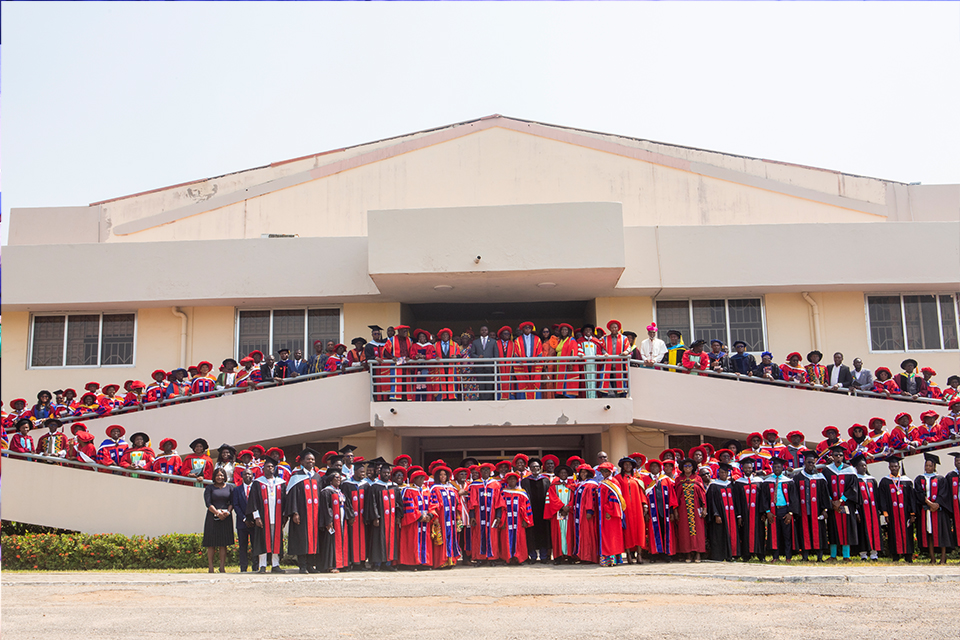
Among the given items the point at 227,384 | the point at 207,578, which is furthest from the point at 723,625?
the point at 227,384

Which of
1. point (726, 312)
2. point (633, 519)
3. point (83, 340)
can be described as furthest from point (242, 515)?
point (726, 312)

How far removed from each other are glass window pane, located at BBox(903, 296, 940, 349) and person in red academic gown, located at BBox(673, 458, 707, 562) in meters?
7.85

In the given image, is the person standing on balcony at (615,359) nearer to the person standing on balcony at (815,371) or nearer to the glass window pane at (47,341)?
the person standing on balcony at (815,371)

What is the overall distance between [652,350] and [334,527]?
6938mm

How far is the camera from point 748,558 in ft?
41.2

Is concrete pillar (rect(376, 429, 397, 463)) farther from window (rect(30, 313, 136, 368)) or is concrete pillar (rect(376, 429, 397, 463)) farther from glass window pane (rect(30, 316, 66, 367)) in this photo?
glass window pane (rect(30, 316, 66, 367))

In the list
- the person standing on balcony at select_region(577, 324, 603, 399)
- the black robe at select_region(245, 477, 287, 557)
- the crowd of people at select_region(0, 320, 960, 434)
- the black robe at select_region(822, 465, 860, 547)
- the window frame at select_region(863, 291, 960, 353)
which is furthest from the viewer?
the window frame at select_region(863, 291, 960, 353)

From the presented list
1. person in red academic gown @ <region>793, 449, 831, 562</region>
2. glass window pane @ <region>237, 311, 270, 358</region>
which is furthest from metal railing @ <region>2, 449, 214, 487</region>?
person in red academic gown @ <region>793, 449, 831, 562</region>

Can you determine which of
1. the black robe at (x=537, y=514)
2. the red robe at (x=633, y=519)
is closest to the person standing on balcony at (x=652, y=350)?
the black robe at (x=537, y=514)

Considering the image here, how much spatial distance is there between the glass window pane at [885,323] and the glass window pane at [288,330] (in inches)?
437

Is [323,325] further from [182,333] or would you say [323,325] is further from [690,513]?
[690,513]

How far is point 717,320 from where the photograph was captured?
18.6m

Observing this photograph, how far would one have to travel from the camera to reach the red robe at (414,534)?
1251 cm

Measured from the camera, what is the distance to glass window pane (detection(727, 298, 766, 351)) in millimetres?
18562
